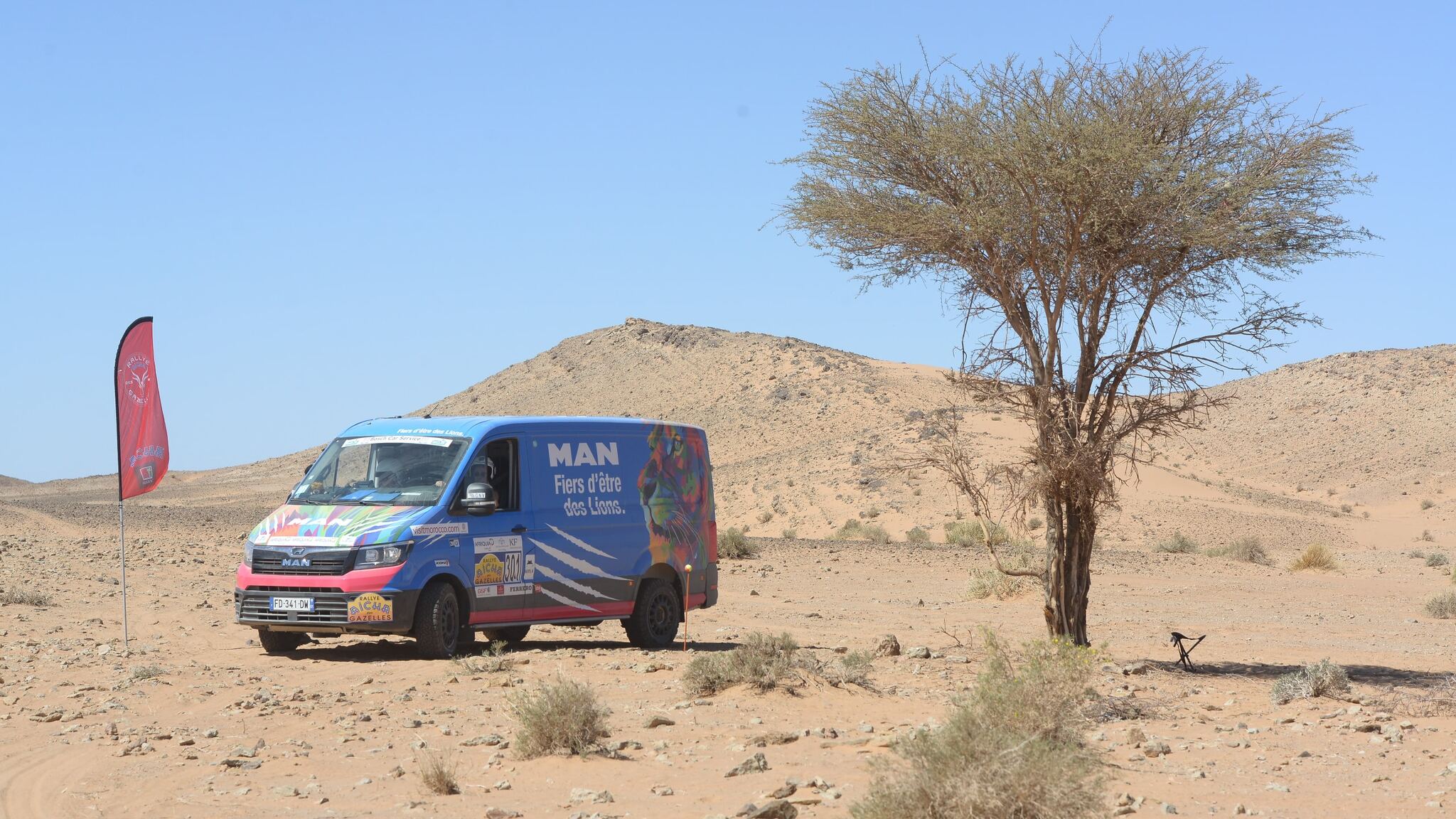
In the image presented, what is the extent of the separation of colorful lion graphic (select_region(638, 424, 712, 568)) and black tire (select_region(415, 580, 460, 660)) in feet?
8.55

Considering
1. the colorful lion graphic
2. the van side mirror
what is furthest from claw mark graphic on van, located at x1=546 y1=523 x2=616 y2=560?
the van side mirror

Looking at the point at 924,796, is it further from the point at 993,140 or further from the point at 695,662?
the point at 993,140

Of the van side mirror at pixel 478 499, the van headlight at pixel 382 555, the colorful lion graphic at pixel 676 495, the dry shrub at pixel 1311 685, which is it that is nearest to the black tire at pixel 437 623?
the van headlight at pixel 382 555

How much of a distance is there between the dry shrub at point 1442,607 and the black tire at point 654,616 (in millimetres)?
13815

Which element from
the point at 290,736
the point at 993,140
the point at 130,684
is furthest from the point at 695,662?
the point at 993,140

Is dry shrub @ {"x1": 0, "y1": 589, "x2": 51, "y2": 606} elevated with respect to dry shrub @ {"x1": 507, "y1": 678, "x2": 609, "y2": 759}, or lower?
elevated

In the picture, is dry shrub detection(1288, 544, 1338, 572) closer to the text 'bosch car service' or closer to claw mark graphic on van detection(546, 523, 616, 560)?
the text 'bosch car service'

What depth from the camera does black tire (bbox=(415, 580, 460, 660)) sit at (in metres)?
13.6

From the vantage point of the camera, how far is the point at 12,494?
253ft

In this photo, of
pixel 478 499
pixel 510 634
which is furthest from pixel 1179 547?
pixel 478 499

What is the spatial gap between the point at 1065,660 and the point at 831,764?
2438 mm

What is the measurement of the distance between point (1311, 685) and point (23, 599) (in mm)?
16478

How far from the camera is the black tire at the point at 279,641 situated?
14445mm

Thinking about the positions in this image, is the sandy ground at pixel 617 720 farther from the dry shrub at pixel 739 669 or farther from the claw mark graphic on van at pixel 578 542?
the claw mark graphic on van at pixel 578 542
